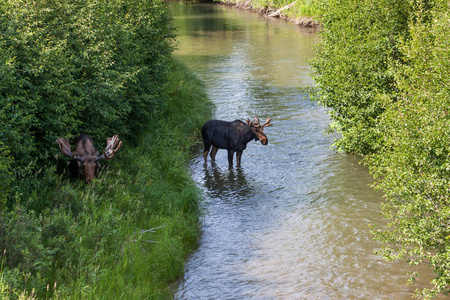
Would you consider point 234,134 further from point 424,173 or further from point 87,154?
point 424,173

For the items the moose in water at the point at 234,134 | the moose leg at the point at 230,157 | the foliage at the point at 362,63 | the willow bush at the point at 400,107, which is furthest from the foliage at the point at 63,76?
the willow bush at the point at 400,107

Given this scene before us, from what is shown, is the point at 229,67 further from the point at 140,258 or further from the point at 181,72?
the point at 140,258

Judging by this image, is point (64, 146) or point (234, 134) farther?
point (234, 134)

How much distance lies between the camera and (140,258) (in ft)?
32.1

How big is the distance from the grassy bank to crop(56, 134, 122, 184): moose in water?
0.33m

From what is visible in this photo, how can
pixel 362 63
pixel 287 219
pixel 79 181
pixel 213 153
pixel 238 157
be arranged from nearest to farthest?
pixel 79 181
pixel 287 219
pixel 362 63
pixel 238 157
pixel 213 153

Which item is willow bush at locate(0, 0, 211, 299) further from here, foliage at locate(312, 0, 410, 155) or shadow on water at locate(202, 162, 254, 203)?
foliage at locate(312, 0, 410, 155)

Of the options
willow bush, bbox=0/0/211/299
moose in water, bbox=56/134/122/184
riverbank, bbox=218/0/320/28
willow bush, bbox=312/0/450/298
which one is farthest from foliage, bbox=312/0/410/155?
riverbank, bbox=218/0/320/28

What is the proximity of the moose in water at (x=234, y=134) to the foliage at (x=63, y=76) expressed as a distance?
2159mm

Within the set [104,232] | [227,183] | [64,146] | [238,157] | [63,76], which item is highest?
[63,76]

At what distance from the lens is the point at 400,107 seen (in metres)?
10.5

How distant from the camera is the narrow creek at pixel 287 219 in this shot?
10445 mm

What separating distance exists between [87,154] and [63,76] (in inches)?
81.6

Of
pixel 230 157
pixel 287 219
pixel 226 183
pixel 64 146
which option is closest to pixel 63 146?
pixel 64 146
